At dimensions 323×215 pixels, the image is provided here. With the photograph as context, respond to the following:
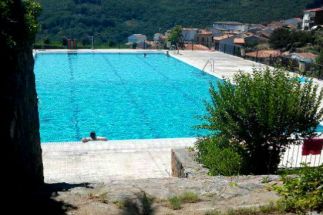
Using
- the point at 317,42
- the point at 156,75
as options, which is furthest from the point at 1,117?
the point at 317,42

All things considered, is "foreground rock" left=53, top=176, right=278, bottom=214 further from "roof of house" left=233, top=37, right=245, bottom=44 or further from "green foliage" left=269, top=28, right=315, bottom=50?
"roof of house" left=233, top=37, right=245, bottom=44

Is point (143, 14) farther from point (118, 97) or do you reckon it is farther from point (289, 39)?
point (118, 97)

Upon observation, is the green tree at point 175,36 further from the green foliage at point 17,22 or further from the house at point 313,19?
the green foliage at point 17,22

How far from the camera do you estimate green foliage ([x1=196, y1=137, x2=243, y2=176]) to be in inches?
288

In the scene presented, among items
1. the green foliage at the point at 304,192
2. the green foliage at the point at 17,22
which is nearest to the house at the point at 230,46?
the green foliage at the point at 17,22

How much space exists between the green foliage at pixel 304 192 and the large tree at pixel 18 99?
3106 millimetres

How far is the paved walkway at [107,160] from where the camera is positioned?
931 cm

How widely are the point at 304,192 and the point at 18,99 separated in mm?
3545

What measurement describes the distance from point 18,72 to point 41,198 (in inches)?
60.9

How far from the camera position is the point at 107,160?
10.4 metres

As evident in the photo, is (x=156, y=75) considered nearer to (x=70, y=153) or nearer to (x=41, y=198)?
(x=70, y=153)

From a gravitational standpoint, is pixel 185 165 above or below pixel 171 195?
below

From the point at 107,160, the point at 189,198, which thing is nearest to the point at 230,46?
the point at 107,160

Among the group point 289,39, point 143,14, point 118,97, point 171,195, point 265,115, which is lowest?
point 118,97
